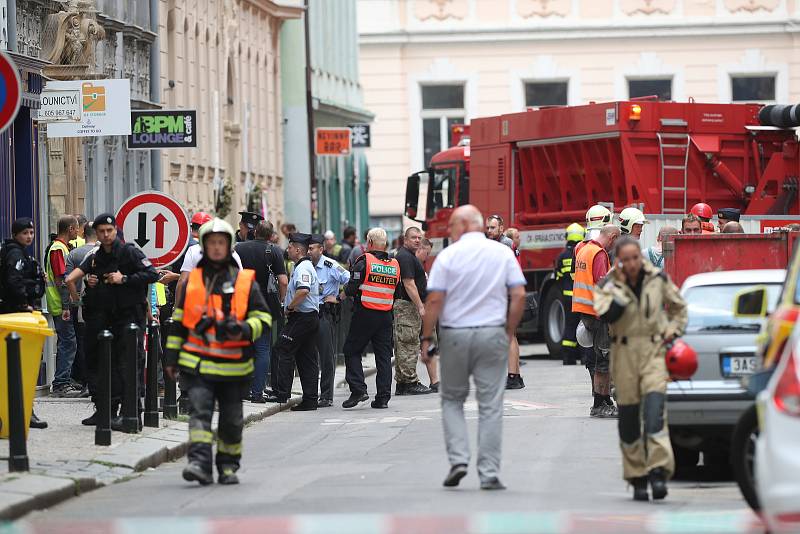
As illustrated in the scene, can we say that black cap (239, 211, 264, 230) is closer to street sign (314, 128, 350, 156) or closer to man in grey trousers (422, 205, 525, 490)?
man in grey trousers (422, 205, 525, 490)

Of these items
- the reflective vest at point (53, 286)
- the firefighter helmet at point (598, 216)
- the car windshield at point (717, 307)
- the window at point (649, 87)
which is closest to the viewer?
the car windshield at point (717, 307)

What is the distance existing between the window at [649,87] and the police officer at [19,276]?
43441mm

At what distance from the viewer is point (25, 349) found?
48.3 feet

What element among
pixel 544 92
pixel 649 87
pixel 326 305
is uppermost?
pixel 649 87

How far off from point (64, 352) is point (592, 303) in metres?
5.62

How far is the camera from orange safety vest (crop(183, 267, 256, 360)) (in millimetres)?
12789

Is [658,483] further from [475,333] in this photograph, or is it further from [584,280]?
[584,280]

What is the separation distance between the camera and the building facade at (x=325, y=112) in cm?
4916

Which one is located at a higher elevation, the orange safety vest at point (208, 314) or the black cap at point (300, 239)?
the black cap at point (300, 239)

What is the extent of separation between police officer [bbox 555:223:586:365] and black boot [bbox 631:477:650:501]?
41.2 ft

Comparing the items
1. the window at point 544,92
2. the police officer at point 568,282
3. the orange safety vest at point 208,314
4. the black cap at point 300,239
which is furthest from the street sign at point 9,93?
the window at point 544,92

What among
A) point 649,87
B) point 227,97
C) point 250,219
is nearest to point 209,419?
point 250,219

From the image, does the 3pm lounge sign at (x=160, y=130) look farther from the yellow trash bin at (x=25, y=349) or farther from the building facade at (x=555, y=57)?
the building facade at (x=555, y=57)

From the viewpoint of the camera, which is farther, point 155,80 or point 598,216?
point 155,80
